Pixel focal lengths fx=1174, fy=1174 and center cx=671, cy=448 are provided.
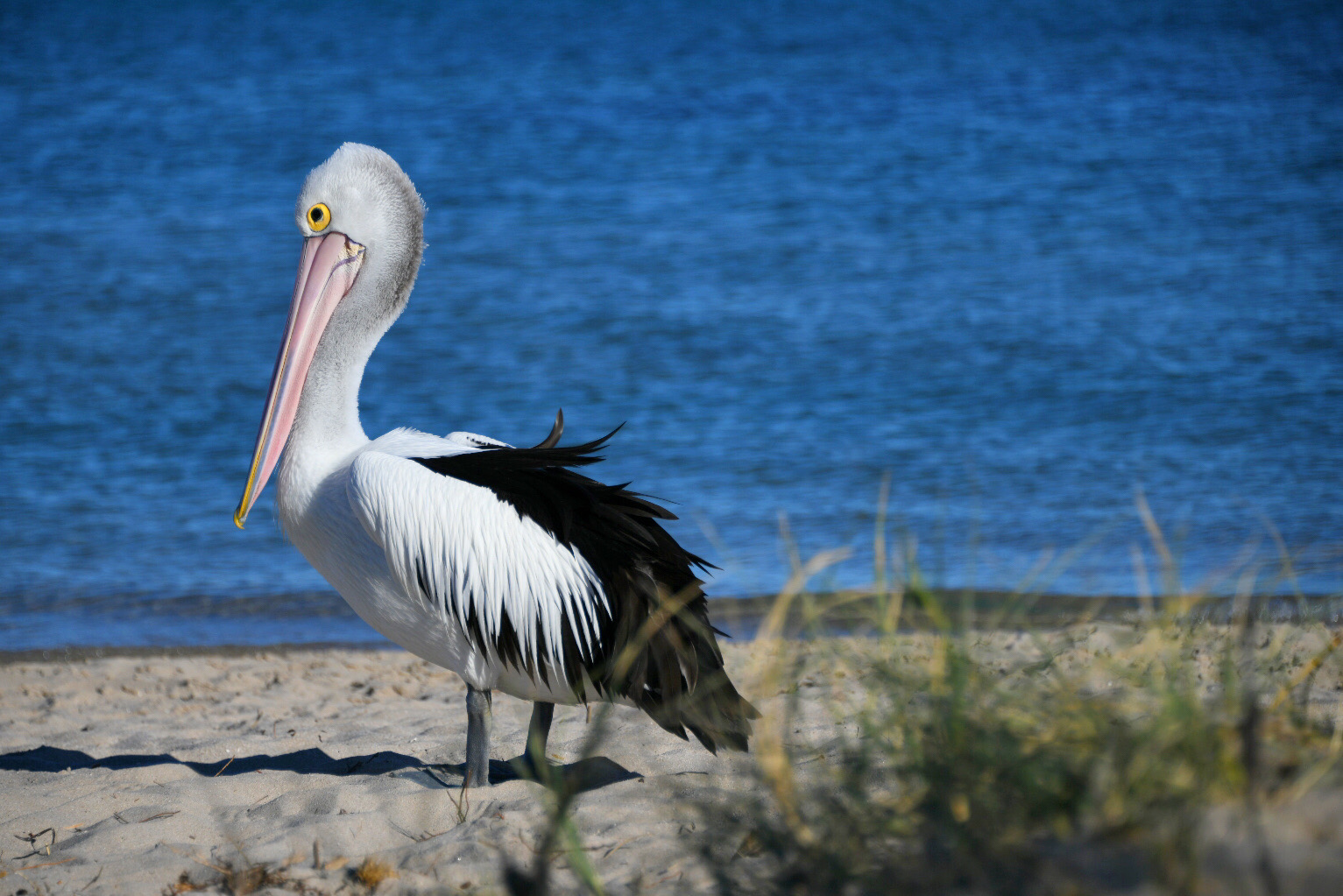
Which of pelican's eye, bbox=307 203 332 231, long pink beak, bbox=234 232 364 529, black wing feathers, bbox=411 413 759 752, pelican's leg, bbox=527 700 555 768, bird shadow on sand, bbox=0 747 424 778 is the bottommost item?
bird shadow on sand, bbox=0 747 424 778

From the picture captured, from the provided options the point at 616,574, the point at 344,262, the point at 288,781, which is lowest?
the point at 288,781

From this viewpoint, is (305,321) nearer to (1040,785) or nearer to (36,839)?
(36,839)

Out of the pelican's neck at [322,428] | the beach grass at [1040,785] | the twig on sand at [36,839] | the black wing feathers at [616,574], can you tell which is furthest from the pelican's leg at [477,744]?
the beach grass at [1040,785]

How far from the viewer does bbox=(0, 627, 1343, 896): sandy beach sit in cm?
246

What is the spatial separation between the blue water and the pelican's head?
1816 mm

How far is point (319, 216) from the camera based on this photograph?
3.77 metres

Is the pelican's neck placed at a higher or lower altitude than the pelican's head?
lower

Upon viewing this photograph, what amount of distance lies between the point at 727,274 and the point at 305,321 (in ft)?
32.4

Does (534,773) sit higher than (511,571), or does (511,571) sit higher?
(511,571)

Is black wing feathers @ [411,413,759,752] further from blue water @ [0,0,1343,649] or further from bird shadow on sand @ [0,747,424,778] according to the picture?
blue water @ [0,0,1343,649]

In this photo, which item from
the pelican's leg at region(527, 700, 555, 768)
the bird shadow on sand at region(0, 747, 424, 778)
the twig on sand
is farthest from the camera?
the bird shadow on sand at region(0, 747, 424, 778)

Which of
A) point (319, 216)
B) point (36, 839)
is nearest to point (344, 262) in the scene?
point (319, 216)

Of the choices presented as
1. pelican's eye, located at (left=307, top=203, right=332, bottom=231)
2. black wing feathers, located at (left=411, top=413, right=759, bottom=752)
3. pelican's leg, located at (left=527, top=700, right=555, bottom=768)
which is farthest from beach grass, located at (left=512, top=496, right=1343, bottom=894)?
pelican's eye, located at (left=307, top=203, right=332, bottom=231)

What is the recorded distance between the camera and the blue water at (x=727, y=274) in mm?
7043
